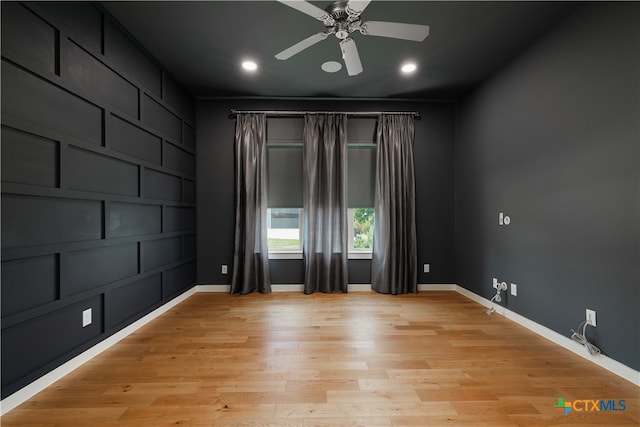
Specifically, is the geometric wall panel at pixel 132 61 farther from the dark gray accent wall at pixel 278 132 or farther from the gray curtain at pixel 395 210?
the gray curtain at pixel 395 210

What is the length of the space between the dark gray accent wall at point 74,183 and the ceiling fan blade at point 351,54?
2.02 m

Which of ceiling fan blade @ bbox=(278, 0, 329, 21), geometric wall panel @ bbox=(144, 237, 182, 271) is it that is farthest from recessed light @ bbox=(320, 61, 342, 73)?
geometric wall panel @ bbox=(144, 237, 182, 271)

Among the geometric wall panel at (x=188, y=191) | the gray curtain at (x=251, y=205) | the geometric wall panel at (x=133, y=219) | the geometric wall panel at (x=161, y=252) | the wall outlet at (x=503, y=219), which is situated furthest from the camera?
the gray curtain at (x=251, y=205)

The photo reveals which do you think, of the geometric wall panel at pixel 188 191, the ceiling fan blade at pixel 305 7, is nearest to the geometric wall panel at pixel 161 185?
A: the geometric wall panel at pixel 188 191

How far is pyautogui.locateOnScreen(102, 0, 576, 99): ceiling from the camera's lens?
6.91 ft

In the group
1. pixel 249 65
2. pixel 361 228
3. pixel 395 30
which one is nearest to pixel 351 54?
pixel 395 30

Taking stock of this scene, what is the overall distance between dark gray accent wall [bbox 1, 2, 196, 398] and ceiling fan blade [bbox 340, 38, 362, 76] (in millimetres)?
2019

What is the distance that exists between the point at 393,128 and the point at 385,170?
0.64 metres

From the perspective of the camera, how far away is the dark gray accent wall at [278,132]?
3771 mm

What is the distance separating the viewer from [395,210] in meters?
3.68

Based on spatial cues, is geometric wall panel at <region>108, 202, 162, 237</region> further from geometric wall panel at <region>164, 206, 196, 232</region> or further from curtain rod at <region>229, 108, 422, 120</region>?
curtain rod at <region>229, 108, 422, 120</region>

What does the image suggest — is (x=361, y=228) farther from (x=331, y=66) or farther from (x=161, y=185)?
(x=161, y=185)

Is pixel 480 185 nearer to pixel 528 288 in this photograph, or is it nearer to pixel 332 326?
pixel 528 288

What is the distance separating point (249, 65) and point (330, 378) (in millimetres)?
3197
